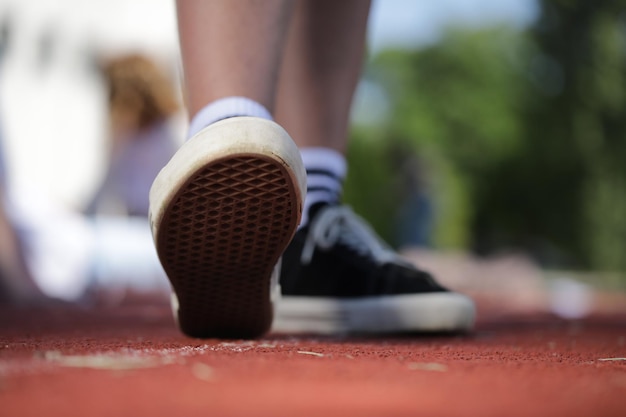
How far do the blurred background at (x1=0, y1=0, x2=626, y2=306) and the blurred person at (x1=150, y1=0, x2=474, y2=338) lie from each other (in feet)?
15.5

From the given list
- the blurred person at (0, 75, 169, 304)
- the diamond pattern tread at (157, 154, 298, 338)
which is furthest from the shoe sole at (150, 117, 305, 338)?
the blurred person at (0, 75, 169, 304)

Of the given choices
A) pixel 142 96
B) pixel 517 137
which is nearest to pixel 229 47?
pixel 142 96

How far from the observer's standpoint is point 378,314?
1.26m

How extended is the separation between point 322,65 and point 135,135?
276 cm

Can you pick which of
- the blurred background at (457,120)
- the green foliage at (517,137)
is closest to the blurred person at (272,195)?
the blurred background at (457,120)

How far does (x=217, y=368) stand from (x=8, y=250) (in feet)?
6.14

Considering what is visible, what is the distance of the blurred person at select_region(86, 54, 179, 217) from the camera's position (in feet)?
12.7

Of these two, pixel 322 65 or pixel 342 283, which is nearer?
pixel 342 283

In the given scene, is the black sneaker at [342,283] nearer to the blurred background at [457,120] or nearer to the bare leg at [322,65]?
the bare leg at [322,65]

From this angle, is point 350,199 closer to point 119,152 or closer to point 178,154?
point 119,152

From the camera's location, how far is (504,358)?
0.88 meters

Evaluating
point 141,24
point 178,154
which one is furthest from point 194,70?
point 141,24

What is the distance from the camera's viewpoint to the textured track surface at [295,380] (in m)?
0.55

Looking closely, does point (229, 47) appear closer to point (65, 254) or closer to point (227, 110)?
point (227, 110)
